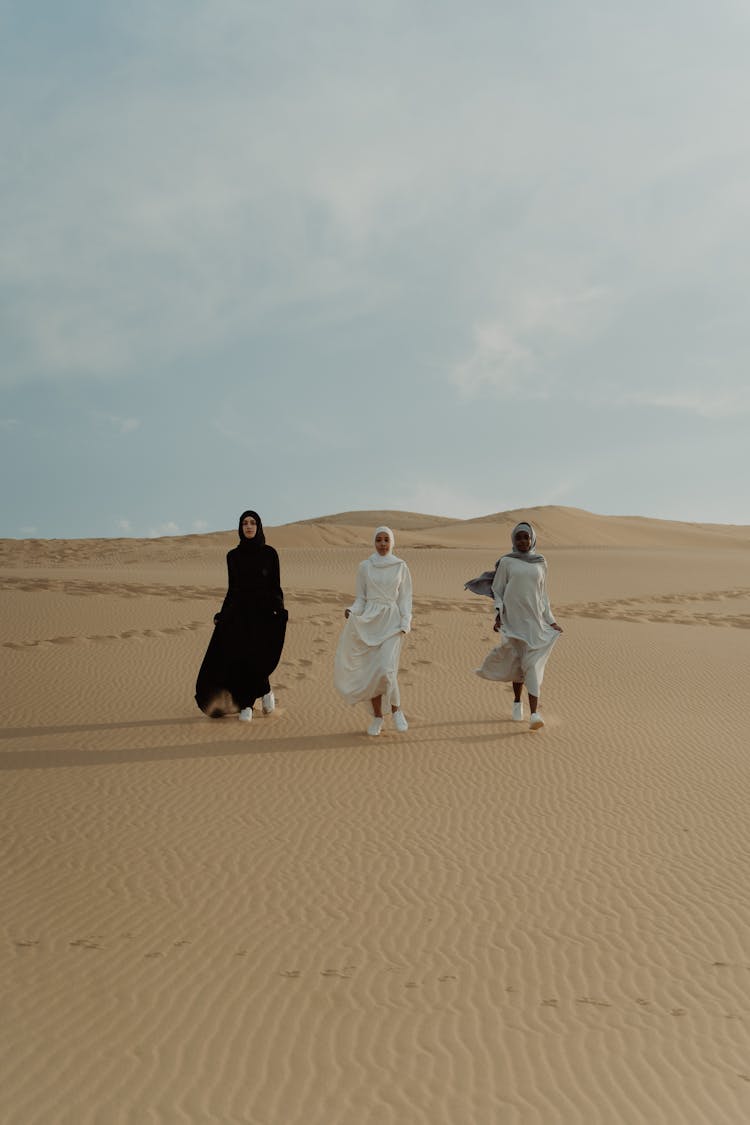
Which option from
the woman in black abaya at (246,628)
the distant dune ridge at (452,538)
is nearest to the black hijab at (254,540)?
the woman in black abaya at (246,628)

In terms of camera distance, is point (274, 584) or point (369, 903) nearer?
point (369, 903)

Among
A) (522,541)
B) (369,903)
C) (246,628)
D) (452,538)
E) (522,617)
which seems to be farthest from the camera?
(452,538)

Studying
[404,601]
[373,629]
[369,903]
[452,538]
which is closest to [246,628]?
[373,629]

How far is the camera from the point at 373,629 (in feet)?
32.7

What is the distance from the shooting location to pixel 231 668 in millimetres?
10562

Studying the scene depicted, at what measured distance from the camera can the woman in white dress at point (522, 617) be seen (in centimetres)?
1059

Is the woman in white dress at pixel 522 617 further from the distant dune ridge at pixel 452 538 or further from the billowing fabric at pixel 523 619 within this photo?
the distant dune ridge at pixel 452 538

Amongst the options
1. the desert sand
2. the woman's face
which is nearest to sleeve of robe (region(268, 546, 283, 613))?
the desert sand

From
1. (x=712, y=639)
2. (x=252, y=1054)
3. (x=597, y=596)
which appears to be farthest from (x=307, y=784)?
(x=597, y=596)

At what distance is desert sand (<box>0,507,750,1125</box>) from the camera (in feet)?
12.8

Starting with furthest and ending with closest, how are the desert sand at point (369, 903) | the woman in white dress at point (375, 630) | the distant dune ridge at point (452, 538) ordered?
the distant dune ridge at point (452, 538)
the woman in white dress at point (375, 630)
the desert sand at point (369, 903)

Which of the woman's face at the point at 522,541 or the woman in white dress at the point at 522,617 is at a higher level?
the woman's face at the point at 522,541

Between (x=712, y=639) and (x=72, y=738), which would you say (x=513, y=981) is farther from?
(x=712, y=639)

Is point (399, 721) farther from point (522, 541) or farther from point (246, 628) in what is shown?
point (522, 541)
